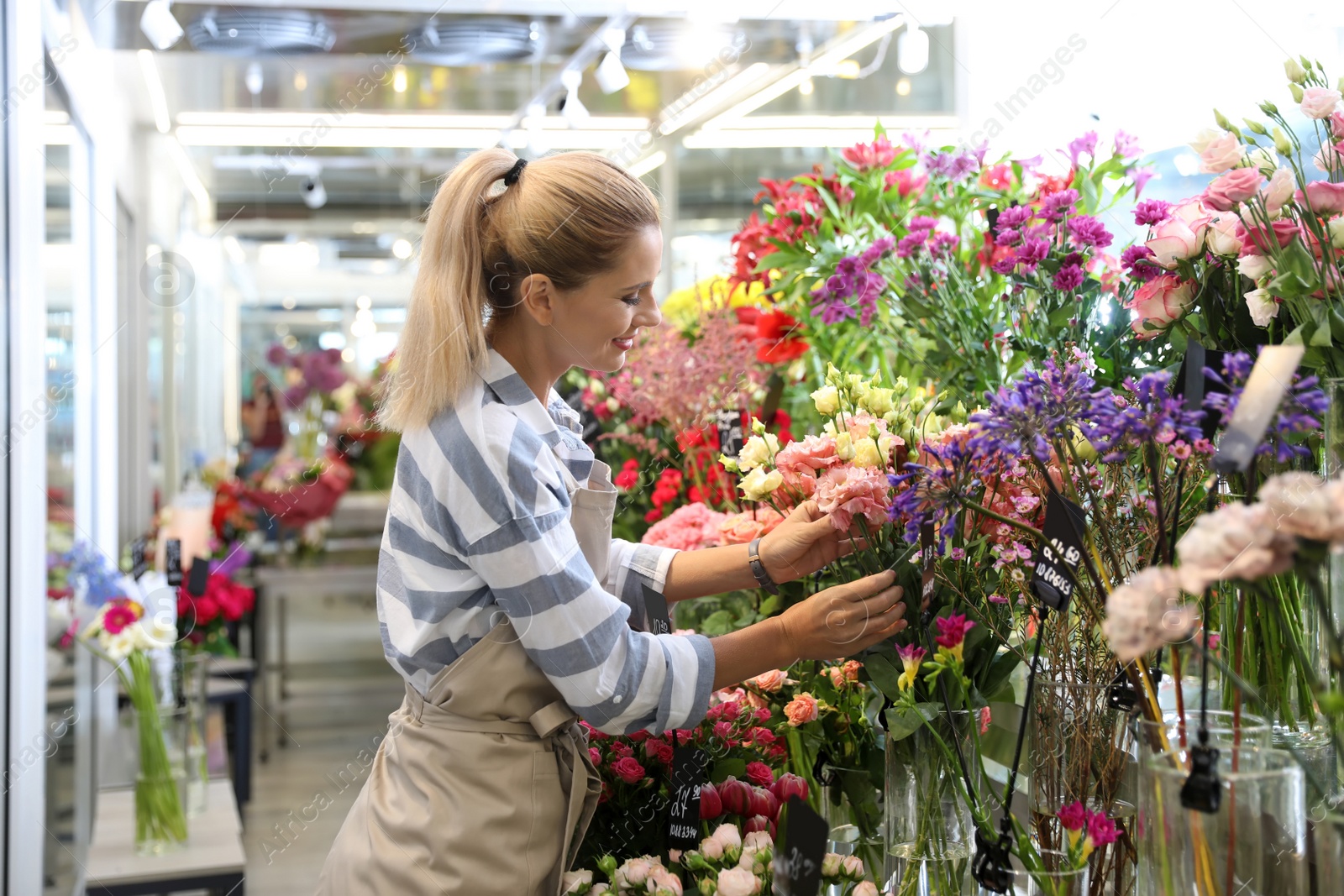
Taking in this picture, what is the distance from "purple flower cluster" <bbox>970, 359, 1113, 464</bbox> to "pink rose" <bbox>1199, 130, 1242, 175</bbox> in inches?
12.4

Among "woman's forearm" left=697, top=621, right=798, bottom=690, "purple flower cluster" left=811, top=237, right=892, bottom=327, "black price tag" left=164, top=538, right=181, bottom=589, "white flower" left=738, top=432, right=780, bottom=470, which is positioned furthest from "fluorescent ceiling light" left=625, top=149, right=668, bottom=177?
"woman's forearm" left=697, top=621, right=798, bottom=690

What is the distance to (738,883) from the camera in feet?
3.34

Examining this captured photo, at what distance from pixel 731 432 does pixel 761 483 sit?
1.80 feet

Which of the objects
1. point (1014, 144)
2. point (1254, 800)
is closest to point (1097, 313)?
point (1254, 800)

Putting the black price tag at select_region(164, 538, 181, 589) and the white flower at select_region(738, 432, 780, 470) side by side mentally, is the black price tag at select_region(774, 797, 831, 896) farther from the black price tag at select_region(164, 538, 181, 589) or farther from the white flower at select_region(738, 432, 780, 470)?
the black price tag at select_region(164, 538, 181, 589)

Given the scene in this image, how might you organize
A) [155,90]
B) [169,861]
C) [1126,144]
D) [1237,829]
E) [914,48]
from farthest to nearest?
[155,90] < [914,48] < [169,861] < [1126,144] < [1237,829]

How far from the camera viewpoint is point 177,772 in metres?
2.52

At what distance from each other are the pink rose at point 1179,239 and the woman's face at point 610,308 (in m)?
0.52

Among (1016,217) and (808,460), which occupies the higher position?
(1016,217)

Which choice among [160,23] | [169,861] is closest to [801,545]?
[169,861]

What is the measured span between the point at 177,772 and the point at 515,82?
15.8 feet

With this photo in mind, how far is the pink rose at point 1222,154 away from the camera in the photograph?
1.06 meters

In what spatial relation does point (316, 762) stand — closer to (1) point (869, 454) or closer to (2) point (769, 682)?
(2) point (769, 682)

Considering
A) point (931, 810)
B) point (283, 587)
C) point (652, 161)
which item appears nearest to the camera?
point (931, 810)
